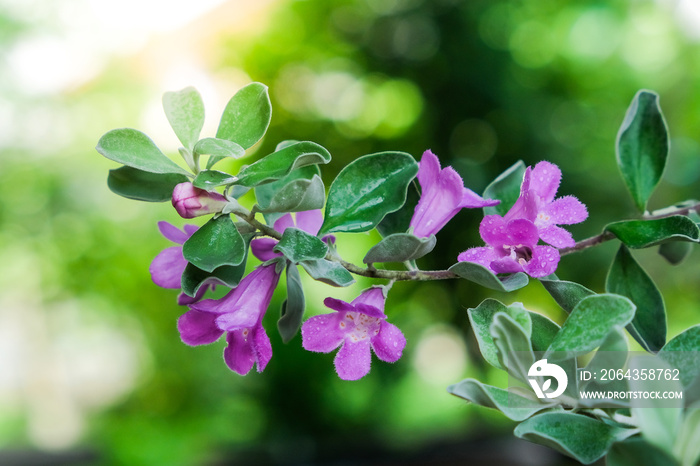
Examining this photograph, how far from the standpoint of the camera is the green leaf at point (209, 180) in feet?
1.36

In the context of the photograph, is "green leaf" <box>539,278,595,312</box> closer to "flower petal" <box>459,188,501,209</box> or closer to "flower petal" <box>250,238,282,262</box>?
"flower petal" <box>459,188,501,209</box>

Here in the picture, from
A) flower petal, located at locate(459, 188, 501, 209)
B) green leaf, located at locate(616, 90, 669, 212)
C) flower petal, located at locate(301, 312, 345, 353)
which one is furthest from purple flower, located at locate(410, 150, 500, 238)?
green leaf, located at locate(616, 90, 669, 212)

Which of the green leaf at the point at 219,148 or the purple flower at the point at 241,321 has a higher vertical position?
the green leaf at the point at 219,148

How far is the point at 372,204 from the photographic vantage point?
1.56 ft

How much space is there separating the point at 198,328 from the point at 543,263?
278 mm

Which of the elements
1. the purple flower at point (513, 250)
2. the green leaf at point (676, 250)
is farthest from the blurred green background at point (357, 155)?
the purple flower at point (513, 250)

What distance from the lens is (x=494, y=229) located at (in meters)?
0.44

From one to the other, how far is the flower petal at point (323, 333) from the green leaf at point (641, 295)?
0.27 meters

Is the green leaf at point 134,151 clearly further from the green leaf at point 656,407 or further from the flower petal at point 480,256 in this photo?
the green leaf at point 656,407

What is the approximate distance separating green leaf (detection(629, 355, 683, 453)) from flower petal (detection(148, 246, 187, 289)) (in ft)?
1.13

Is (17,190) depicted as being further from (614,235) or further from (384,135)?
(614,235)

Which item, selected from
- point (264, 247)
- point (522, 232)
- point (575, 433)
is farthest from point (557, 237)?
point (264, 247)

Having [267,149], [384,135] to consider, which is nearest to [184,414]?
[267,149]

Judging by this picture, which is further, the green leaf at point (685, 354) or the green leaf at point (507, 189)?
the green leaf at point (507, 189)
